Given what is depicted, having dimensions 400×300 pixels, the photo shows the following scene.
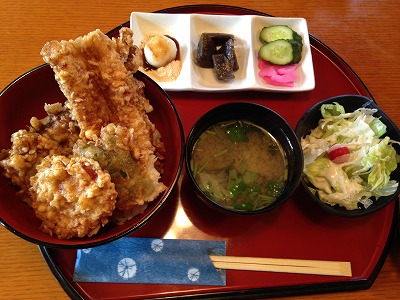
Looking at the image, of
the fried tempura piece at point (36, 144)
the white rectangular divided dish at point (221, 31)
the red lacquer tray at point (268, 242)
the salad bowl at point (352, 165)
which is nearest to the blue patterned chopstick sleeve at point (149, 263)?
the red lacquer tray at point (268, 242)

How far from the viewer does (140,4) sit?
229 cm

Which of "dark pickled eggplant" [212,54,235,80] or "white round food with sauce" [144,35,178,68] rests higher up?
"white round food with sauce" [144,35,178,68]

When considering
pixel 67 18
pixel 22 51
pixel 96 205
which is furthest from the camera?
pixel 67 18

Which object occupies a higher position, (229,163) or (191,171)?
(191,171)

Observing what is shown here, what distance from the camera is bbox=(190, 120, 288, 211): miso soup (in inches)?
64.2

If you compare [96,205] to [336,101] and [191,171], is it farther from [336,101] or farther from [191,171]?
[336,101]

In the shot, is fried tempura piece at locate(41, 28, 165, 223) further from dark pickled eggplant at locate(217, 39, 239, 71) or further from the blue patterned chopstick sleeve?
dark pickled eggplant at locate(217, 39, 239, 71)

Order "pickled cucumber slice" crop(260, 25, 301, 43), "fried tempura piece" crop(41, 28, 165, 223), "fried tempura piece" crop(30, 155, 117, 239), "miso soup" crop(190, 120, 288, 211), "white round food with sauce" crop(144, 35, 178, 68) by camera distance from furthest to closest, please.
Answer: "pickled cucumber slice" crop(260, 25, 301, 43) → "white round food with sauce" crop(144, 35, 178, 68) → "miso soup" crop(190, 120, 288, 211) → "fried tempura piece" crop(41, 28, 165, 223) → "fried tempura piece" crop(30, 155, 117, 239)

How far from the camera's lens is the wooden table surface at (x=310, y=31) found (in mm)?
1670

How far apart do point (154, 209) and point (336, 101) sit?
3.79ft

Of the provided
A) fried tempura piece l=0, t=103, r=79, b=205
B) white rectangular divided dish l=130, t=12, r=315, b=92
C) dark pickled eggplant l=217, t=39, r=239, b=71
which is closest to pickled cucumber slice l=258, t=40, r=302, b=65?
white rectangular divided dish l=130, t=12, r=315, b=92

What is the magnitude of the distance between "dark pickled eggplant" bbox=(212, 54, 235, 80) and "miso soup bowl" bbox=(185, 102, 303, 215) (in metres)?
0.34

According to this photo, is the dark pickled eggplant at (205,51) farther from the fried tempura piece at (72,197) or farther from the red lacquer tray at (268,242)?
the fried tempura piece at (72,197)

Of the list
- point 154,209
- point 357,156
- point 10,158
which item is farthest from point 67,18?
point 357,156
